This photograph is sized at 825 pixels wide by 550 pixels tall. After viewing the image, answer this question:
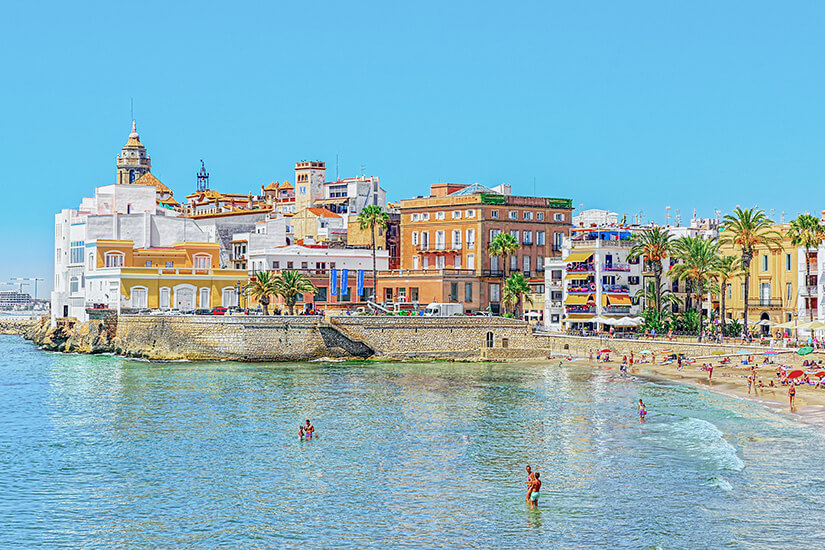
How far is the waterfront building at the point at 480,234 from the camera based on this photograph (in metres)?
112

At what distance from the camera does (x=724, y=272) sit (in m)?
95.0

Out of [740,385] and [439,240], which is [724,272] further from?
[439,240]

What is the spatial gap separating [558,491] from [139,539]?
52.3 feet

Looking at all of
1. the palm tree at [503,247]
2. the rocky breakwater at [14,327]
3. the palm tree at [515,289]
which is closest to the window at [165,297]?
the palm tree at [503,247]

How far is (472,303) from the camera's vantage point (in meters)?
111

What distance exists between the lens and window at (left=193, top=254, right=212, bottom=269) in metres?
113

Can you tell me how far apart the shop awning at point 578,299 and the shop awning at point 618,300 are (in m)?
1.87

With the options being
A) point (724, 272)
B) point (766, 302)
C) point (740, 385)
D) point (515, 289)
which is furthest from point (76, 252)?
point (740, 385)

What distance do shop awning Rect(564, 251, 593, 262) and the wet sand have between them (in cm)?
1428

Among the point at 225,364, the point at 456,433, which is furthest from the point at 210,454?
the point at 225,364

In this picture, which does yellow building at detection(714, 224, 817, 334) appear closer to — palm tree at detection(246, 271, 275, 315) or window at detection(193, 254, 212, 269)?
palm tree at detection(246, 271, 275, 315)

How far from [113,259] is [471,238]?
3808cm

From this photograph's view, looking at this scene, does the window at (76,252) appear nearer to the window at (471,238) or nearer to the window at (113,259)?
the window at (113,259)

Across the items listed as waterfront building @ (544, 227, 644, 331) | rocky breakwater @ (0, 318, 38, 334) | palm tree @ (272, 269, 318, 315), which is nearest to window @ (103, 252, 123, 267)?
palm tree @ (272, 269, 318, 315)
